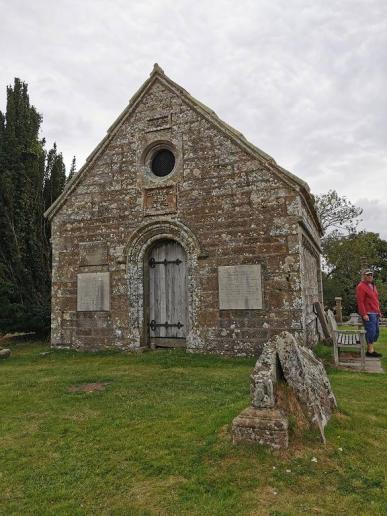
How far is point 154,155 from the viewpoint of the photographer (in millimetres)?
11023

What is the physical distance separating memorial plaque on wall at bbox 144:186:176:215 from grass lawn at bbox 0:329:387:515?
4.85m

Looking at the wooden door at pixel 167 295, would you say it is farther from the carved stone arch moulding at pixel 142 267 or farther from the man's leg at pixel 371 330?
the man's leg at pixel 371 330

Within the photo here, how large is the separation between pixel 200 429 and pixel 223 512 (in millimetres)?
1533

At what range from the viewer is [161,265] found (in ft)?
35.1

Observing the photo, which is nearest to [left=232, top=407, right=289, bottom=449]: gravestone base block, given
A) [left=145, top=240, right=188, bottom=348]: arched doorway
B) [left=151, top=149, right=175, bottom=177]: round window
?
[left=145, top=240, right=188, bottom=348]: arched doorway

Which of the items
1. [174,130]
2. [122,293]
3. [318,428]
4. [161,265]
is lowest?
[318,428]

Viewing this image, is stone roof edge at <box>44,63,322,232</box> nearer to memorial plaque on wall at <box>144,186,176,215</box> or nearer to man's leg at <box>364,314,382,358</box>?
memorial plaque on wall at <box>144,186,176,215</box>

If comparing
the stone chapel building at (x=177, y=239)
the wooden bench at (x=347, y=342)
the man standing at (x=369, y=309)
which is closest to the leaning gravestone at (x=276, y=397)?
the wooden bench at (x=347, y=342)

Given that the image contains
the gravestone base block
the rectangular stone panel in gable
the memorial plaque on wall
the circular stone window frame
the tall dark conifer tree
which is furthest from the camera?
the tall dark conifer tree

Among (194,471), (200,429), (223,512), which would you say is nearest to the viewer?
(223,512)

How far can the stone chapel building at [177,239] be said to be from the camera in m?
9.18

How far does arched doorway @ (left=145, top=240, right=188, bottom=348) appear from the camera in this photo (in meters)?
10.4

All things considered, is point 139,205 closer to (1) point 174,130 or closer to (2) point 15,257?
(1) point 174,130

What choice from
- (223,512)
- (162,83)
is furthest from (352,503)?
(162,83)
